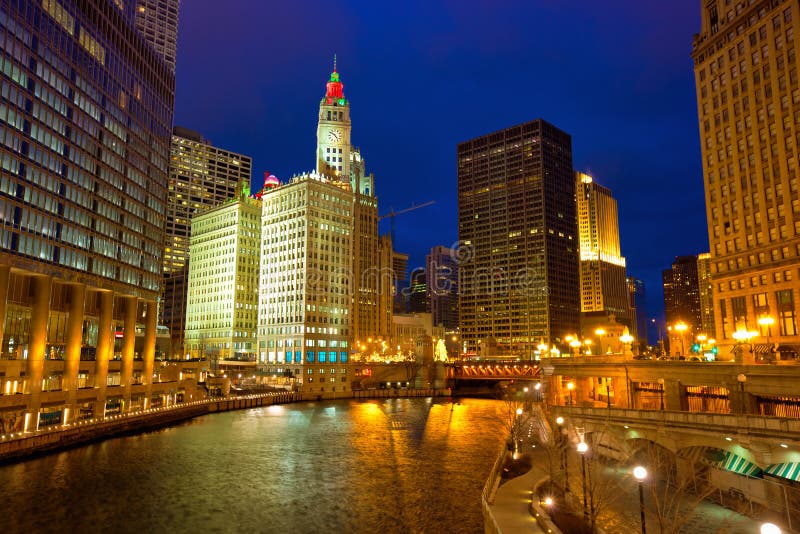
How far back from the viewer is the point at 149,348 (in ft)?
353

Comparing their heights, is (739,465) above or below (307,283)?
below

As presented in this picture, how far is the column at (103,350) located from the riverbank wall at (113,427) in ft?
13.0

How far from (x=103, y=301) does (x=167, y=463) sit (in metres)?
45.2

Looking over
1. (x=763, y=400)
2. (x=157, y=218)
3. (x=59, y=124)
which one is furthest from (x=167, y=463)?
(x=157, y=218)

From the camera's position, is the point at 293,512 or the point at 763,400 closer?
the point at 293,512

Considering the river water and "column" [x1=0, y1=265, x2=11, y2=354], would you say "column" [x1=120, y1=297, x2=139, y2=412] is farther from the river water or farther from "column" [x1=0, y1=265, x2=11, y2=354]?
"column" [x1=0, y1=265, x2=11, y2=354]

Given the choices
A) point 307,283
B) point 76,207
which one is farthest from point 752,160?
point 307,283

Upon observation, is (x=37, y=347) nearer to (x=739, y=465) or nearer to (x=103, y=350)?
(x=103, y=350)

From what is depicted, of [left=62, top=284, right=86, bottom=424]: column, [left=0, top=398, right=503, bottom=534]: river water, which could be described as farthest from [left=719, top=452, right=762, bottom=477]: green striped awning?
[left=62, top=284, right=86, bottom=424]: column

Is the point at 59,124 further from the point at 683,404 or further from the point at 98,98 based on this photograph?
the point at 683,404

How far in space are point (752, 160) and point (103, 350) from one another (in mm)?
113886

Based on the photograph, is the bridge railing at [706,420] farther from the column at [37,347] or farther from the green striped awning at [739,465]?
the column at [37,347]

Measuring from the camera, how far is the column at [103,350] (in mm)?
89000

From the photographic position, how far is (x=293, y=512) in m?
43.6
